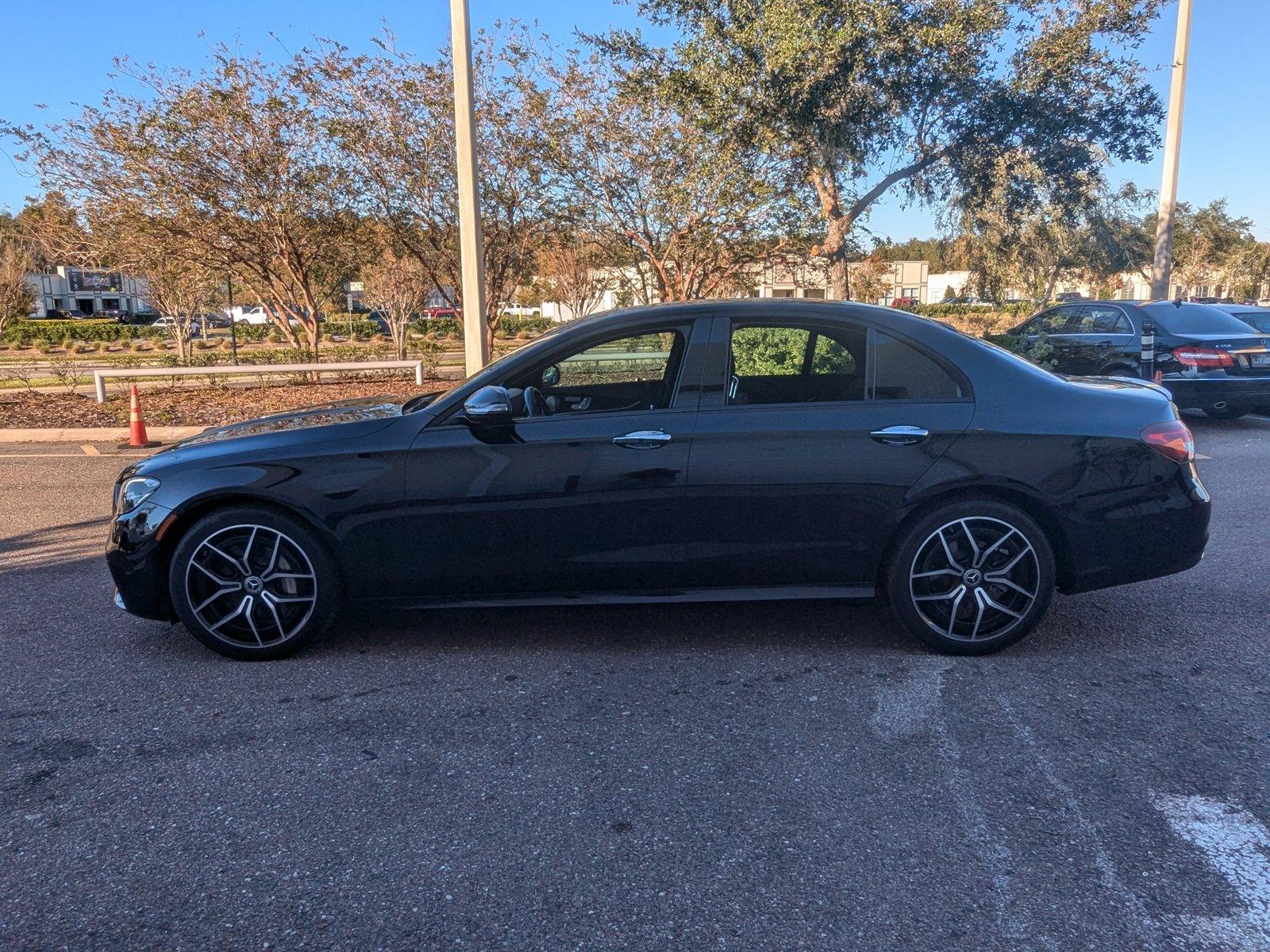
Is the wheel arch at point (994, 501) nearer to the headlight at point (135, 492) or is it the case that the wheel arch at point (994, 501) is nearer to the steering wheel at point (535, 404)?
the steering wheel at point (535, 404)

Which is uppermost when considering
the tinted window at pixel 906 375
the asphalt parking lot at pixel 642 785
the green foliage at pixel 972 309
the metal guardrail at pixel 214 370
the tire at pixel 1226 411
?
the green foliage at pixel 972 309

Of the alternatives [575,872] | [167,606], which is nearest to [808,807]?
[575,872]

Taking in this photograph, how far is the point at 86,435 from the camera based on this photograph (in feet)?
39.6

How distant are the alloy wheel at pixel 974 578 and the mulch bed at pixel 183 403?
28.6 feet

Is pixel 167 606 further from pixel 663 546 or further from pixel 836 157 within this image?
pixel 836 157

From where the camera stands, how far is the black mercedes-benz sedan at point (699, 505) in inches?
164

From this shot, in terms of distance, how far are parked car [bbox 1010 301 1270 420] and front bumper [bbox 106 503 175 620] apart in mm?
10579

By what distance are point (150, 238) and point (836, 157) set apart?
11622 millimetres

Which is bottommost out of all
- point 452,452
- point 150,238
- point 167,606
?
point 167,606

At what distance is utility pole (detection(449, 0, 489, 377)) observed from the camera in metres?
10.4

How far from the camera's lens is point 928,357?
431 centimetres

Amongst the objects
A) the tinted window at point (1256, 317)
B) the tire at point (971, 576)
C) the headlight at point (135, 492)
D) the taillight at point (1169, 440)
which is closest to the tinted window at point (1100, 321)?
the tinted window at point (1256, 317)

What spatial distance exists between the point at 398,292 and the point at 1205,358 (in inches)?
941

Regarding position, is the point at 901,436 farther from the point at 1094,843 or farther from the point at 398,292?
the point at 398,292
